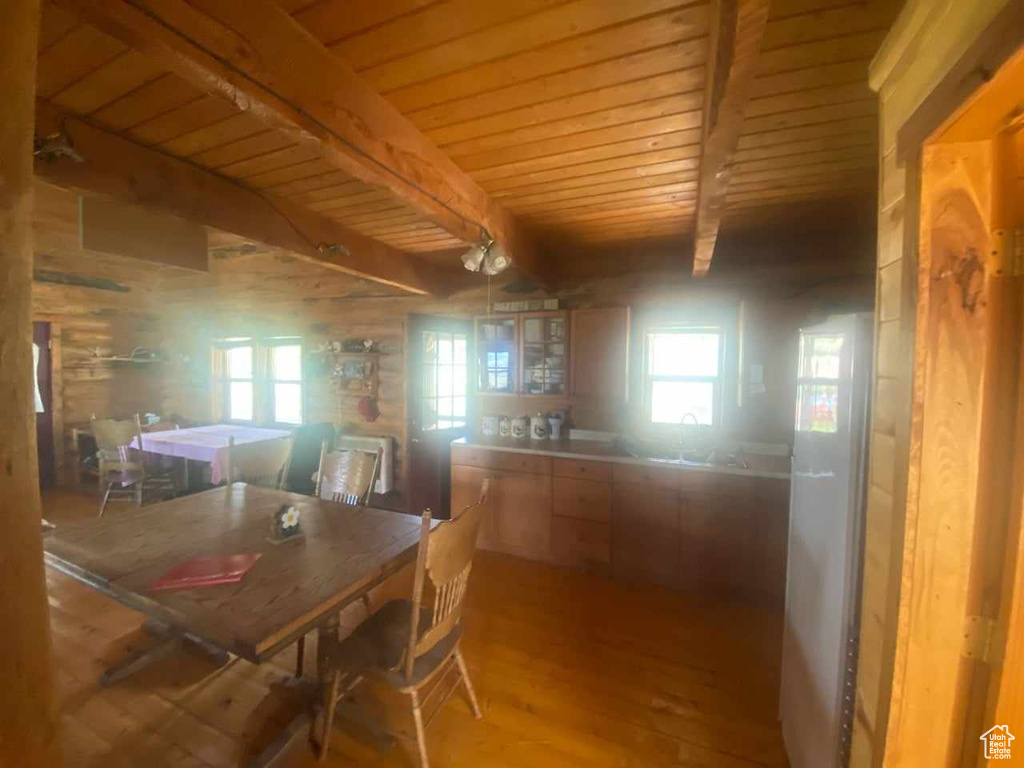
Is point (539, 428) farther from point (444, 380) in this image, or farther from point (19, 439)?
point (19, 439)

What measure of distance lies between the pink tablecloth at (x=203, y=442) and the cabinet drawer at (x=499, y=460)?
1.77m

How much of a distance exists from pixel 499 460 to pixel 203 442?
113 inches

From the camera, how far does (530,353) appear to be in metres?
3.46

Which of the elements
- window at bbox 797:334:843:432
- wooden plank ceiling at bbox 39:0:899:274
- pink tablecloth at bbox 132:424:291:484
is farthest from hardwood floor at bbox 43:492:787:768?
wooden plank ceiling at bbox 39:0:899:274

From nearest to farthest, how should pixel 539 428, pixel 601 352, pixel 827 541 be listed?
pixel 827 541 < pixel 601 352 < pixel 539 428

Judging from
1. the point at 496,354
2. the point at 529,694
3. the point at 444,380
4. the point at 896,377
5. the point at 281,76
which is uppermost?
the point at 281,76

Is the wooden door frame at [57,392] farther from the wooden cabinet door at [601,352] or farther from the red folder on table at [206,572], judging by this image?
the wooden cabinet door at [601,352]

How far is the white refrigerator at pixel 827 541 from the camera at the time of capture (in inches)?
42.7

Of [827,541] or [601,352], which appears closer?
[827,541]

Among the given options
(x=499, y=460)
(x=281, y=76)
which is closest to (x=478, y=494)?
(x=499, y=460)

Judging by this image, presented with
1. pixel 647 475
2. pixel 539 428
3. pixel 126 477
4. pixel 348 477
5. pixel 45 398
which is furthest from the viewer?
pixel 45 398

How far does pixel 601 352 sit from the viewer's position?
318cm

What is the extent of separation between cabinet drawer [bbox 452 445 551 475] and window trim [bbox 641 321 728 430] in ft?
3.07

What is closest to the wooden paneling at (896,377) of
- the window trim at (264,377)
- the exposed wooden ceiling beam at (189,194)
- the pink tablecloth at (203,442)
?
the exposed wooden ceiling beam at (189,194)
